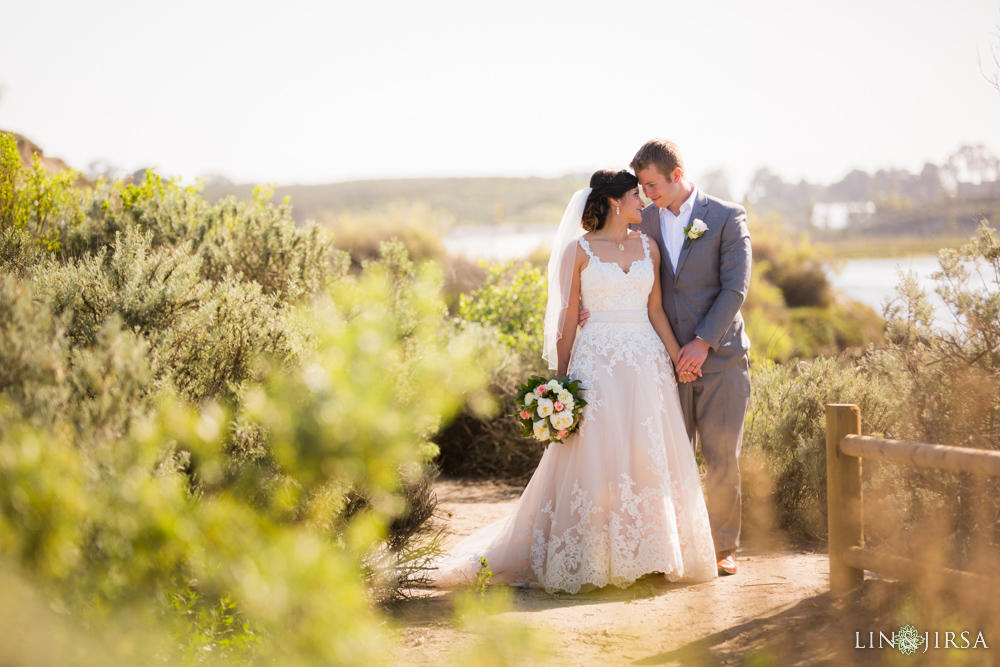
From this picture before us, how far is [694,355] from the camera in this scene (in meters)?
4.49

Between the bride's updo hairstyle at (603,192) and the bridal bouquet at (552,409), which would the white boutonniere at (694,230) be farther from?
the bridal bouquet at (552,409)

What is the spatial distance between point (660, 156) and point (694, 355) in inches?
52.8

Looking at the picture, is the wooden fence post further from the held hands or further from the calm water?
the calm water

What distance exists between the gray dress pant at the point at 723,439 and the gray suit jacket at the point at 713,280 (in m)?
0.11

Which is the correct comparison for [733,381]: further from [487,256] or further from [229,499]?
[487,256]

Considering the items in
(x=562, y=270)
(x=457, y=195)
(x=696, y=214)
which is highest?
(x=457, y=195)

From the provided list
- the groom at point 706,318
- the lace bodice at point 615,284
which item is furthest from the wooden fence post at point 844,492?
the lace bodice at point 615,284

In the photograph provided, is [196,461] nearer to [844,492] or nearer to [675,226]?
[675,226]

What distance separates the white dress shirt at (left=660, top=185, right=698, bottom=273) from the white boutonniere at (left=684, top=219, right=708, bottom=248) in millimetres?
131

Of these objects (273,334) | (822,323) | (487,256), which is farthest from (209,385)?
(822,323)

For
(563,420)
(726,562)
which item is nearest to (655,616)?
(726,562)

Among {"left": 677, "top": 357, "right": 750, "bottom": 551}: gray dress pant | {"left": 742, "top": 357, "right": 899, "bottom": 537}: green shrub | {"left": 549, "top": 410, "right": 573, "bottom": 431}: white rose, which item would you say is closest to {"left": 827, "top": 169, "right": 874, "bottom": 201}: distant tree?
{"left": 742, "top": 357, "right": 899, "bottom": 537}: green shrub

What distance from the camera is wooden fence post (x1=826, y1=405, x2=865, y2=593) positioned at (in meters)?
3.87

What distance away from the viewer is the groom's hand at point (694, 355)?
14.8 ft
